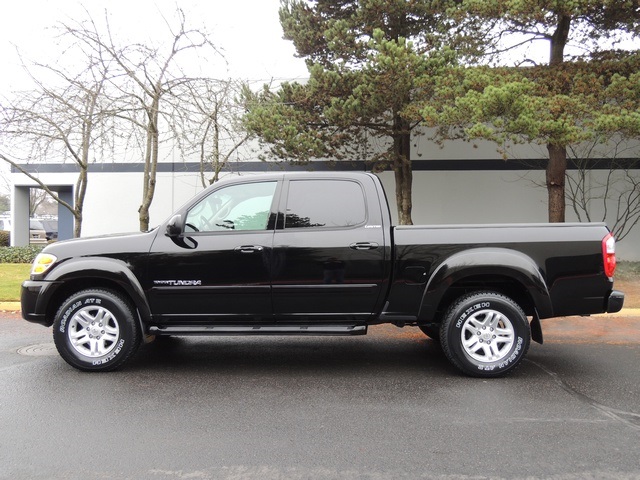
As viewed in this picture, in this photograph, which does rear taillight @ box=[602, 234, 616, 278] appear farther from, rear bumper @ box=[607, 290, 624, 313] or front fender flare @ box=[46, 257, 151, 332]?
front fender flare @ box=[46, 257, 151, 332]

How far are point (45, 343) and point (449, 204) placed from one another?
474 inches

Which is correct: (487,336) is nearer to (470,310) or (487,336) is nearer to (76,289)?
(470,310)

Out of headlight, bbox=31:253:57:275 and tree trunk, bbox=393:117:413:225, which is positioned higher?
tree trunk, bbox=393:117:413:225

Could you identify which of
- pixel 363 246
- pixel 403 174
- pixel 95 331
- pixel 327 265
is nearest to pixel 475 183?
pixel 403 174

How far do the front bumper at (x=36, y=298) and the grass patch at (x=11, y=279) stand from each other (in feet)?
15.5

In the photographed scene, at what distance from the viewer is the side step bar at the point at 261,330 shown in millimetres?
4781

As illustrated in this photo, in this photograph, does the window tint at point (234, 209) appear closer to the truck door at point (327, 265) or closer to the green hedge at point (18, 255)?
the truck door at point (327, 265)

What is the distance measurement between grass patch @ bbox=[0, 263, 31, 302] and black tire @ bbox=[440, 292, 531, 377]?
7.90 metres

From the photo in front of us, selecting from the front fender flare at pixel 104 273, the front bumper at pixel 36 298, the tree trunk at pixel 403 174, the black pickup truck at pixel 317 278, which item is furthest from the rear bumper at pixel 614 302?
the tree trunk at pixel 403 174

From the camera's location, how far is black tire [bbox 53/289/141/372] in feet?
16.1

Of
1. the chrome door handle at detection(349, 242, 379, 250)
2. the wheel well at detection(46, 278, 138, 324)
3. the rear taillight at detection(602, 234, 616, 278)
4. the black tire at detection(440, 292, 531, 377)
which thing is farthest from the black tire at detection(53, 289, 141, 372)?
the rear taillight at detection(602, 234, 616, 278)

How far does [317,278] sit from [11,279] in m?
9.57

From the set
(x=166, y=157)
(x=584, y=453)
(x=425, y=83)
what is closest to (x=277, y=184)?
(x=584, y=453)

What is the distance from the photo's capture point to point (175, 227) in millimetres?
4824
